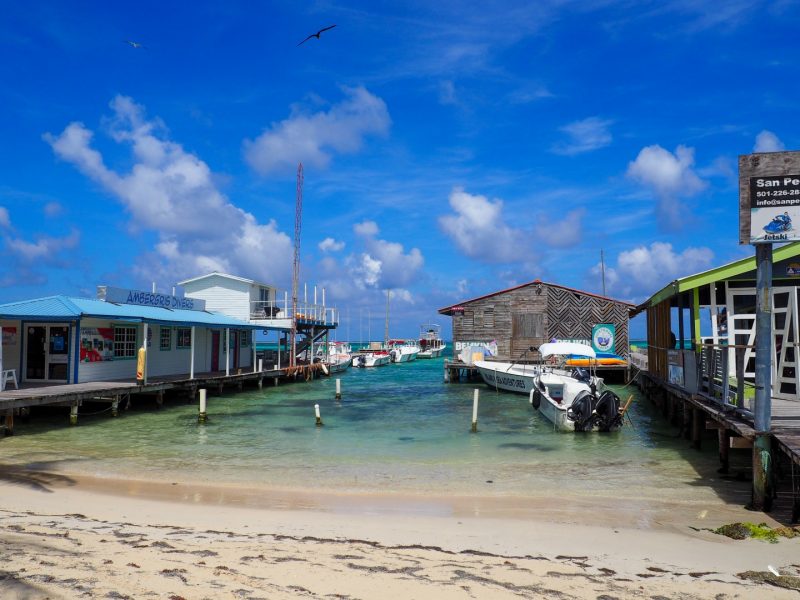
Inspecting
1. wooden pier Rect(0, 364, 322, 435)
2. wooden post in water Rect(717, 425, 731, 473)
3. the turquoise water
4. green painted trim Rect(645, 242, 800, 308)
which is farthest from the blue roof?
wooden post in water Rect(717, 425, 731, 473)

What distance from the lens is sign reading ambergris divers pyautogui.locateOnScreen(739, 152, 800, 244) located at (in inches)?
366

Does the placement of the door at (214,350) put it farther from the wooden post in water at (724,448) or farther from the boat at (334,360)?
the wooden post in water at (724,448)

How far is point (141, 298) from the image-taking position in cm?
2797

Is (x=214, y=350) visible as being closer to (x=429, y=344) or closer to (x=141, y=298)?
(x=141, y=298)

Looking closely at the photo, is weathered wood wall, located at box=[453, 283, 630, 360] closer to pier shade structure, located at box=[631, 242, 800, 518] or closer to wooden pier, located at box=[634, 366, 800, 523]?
wooden pier, located at box=[634, 366, 800, 523]

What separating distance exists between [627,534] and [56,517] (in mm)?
8550

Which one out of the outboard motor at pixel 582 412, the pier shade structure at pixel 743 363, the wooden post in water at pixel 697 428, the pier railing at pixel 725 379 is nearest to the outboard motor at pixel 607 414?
the outboard motor at pixel 582 412

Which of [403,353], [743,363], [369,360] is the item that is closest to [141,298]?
[743,363]

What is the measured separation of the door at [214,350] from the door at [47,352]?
1074 cm

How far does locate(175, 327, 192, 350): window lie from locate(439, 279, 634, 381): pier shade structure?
58.2 ft

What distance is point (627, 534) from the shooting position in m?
8.99

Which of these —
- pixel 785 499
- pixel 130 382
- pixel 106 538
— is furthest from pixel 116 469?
pixel 785 499

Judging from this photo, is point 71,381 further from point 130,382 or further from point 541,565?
point 541,565

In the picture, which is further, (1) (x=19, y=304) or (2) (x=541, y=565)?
(1) (x=19, y=304)
